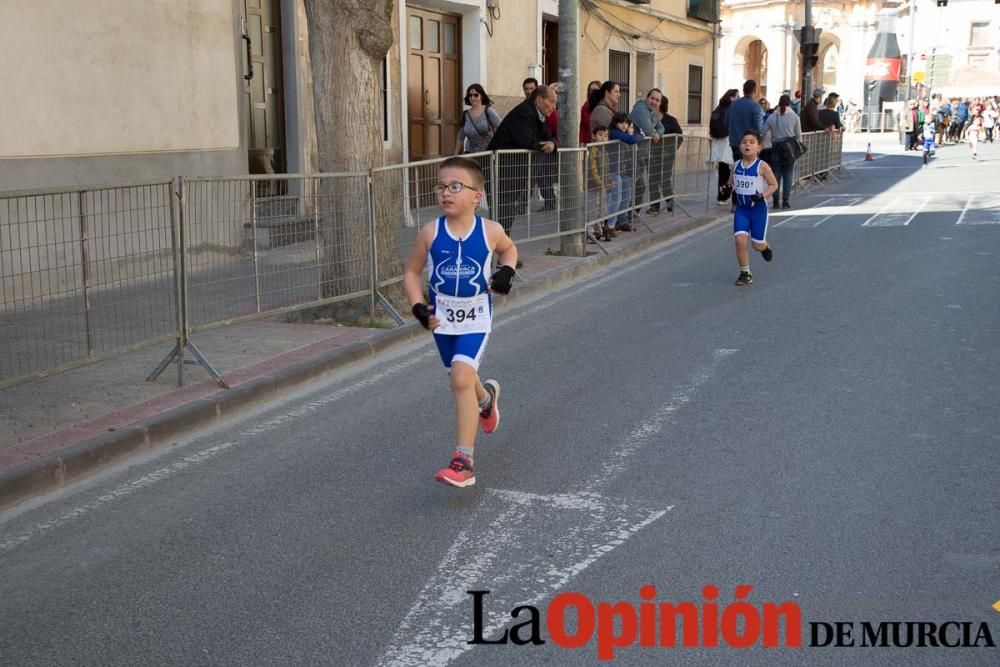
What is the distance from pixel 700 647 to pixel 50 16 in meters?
8.66

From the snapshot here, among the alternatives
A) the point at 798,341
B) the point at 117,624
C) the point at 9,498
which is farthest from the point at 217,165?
the point at 117,624

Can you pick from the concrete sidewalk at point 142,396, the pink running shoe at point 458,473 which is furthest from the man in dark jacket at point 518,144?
the pink running shoe at point 458,473

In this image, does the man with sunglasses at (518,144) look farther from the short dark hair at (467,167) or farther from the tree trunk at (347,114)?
the short dark hair at (467,167)

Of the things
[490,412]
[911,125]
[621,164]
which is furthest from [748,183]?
[911,125]

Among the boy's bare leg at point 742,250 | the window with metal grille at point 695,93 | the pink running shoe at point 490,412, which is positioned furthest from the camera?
the window with metal grille at point 695,93

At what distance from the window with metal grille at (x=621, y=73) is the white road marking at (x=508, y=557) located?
20.8 meters

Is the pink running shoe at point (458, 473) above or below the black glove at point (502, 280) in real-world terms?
below

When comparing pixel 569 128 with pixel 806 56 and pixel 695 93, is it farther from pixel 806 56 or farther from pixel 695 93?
pixel 695 93

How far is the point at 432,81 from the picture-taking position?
17562 millimetres

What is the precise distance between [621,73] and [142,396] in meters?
20.8

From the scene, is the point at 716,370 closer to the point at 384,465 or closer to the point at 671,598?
the point at 384,465

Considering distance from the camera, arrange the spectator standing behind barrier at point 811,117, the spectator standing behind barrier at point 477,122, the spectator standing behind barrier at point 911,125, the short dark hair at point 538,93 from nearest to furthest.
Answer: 1. the short dark hair at point 538,93
2. the spectator standing behind barrier at point 477,122
3. the spectator standing behind barrier at point 811,117
4. the spectator standing behind barrier at point 911,125

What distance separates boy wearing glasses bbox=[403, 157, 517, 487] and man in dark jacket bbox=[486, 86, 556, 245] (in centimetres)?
565

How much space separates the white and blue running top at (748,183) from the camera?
11102 millimetres
